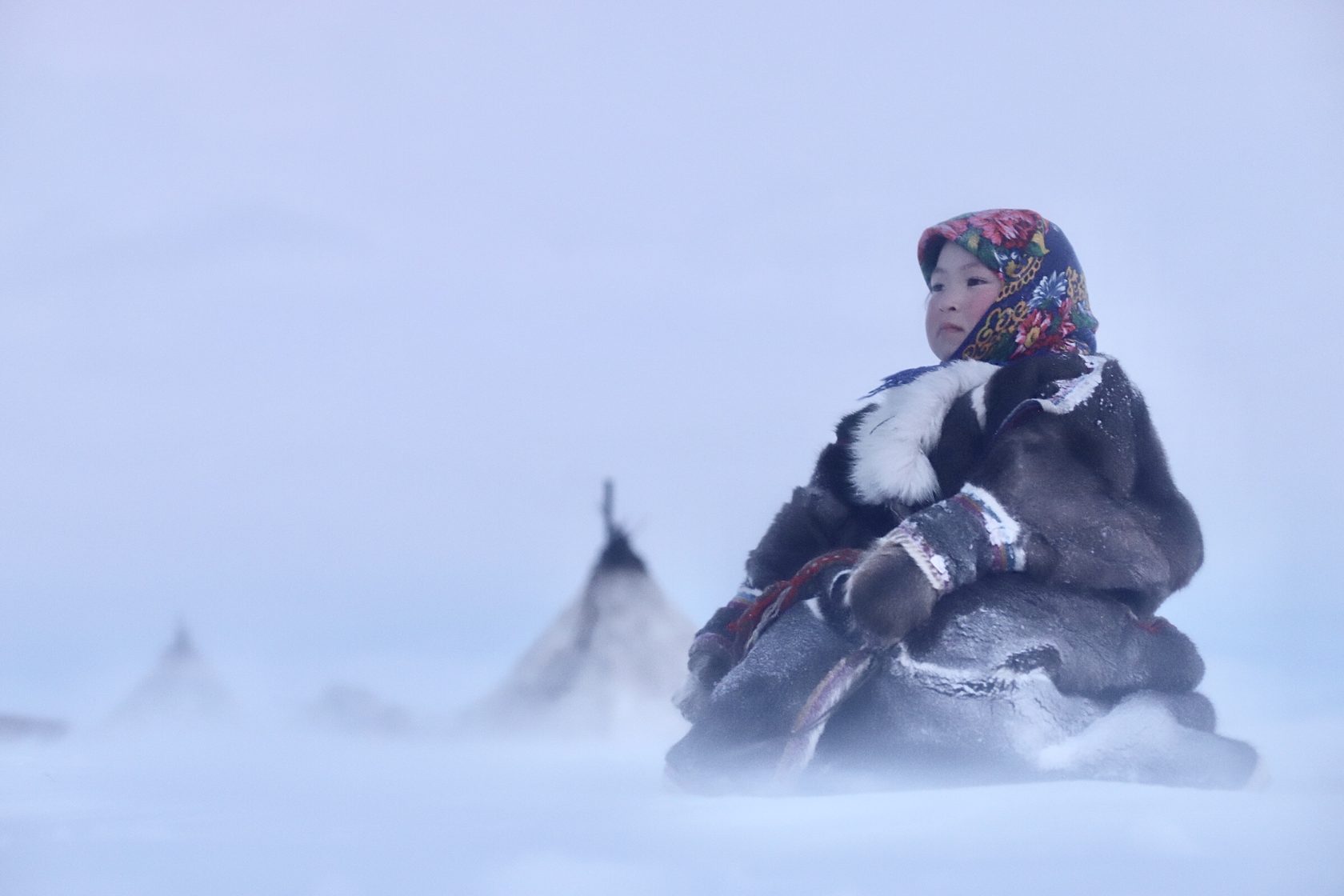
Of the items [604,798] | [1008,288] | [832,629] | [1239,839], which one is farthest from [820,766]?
[1008,288]

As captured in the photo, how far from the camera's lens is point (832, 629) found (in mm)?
1699

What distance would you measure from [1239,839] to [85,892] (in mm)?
1210

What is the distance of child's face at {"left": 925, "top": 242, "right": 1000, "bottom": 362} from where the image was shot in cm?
202

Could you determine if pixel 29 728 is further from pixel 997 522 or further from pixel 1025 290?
pixel 1025 290

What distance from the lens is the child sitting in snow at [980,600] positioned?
64.5 inches

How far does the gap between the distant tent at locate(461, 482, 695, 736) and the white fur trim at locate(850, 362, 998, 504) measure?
832mm

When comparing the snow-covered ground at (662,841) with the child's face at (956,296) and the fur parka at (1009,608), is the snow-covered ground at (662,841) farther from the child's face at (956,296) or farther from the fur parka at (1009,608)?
the child's face at (956,296)

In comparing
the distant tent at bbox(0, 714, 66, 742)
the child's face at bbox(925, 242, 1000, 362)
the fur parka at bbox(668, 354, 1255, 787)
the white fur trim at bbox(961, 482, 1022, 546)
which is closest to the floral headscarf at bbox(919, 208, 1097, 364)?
the child's face at bbox(925, 242, 1000, 362)

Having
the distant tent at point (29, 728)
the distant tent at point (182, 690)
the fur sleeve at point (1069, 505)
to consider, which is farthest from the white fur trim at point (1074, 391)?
the distant tent at point (29, 728)

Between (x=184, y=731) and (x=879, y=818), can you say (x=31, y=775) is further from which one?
(x=879, y=818)

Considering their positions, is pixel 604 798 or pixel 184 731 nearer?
pixel 604 798

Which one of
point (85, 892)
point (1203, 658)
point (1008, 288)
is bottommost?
point (85, 892)

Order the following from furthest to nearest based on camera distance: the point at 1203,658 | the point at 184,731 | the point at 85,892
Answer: the point at 184,731 → the point at 1203,658 → the point at 85,892

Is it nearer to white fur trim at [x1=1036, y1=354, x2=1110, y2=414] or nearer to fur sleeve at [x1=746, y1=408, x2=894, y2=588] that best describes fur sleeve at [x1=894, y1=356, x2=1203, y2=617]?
white fur trim at [x1=1036, y1=354, x2=1110, y2=414]
